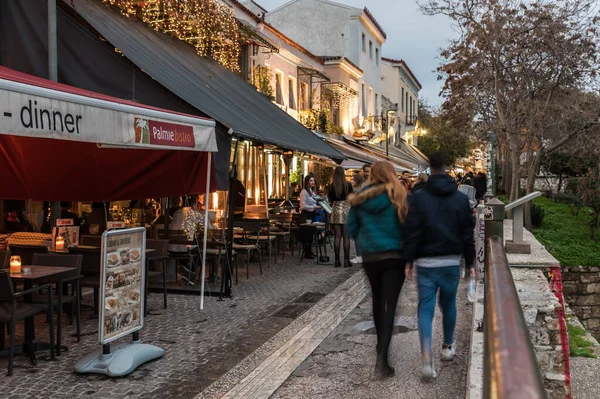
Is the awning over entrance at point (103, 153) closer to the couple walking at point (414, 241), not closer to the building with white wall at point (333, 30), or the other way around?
the couple walking at point (414, 241)

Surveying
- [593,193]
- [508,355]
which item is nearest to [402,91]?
[593,193]

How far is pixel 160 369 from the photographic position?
18.8 feet

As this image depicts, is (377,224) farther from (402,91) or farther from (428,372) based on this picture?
(402,91)

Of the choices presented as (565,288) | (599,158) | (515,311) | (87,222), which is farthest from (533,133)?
(515,311)

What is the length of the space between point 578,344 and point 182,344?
5.57 m

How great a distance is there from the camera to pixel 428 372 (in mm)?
5297

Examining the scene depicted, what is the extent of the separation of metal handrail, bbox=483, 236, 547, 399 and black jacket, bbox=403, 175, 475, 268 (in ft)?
10.7

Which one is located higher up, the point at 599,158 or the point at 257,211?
→ the point at 599,158

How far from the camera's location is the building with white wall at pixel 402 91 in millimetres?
44625

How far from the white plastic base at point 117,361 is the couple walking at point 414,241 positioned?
221cm

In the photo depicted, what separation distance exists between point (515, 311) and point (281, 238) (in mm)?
12716

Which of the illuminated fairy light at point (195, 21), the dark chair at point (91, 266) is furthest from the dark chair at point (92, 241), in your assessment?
the illuminated fairy light at point (195, 21)

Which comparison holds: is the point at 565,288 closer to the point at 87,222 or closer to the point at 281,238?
the point at 281,238

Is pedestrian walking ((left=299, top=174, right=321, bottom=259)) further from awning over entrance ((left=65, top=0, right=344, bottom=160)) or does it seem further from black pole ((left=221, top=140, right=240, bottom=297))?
black pole ((left=221, top=140, right=240, bottom=297))
